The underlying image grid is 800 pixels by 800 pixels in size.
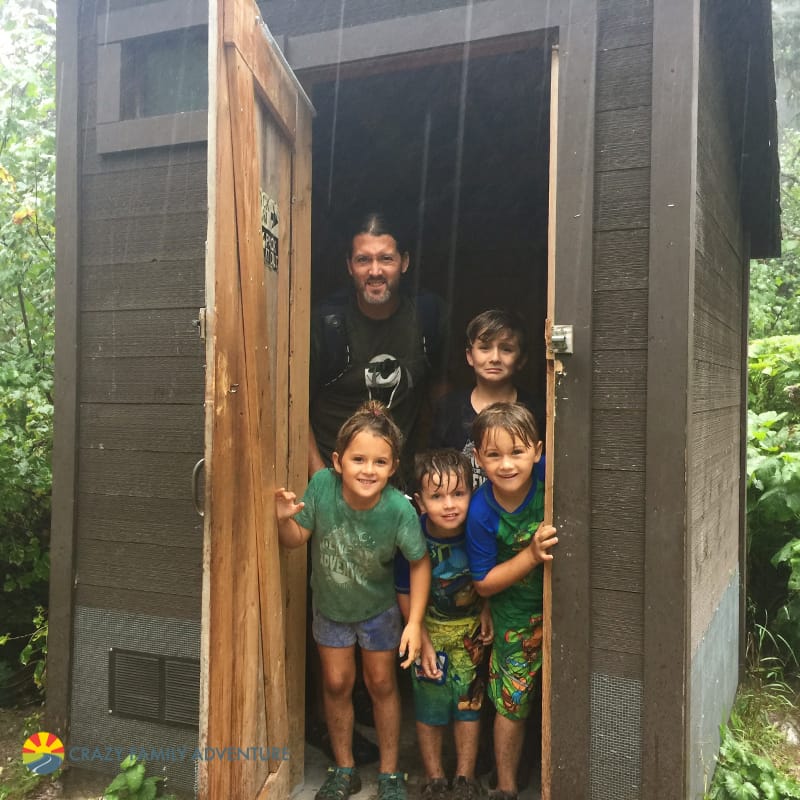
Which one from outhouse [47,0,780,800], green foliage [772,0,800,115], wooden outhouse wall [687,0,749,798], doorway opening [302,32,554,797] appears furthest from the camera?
green foliage [772,0,800,115]

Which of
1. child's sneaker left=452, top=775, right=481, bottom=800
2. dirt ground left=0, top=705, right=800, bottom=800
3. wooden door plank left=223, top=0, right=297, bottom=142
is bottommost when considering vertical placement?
dirt ground left=0, top=705, right=800, bottom=800

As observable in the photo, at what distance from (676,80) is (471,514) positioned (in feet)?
4.95

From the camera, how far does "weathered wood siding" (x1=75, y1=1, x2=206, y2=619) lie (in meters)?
2.68

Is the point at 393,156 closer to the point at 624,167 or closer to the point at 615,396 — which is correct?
the point at 624,167

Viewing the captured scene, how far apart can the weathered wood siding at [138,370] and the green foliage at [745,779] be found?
2136 millimetres

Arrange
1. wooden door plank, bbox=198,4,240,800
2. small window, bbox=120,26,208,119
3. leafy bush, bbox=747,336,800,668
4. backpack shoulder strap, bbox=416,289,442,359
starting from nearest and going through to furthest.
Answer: wooden door plank, bbox=198,4,240,800, small window, bbox=120,26,208,119, backpack shoulder strap, bbox=416,289,442,359, leafy bush, bbox=747,336,800,668

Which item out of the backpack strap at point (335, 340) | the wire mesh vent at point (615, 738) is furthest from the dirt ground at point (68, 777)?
the backpack strap at point (335, 340)

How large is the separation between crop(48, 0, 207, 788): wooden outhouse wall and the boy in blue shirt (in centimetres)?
110

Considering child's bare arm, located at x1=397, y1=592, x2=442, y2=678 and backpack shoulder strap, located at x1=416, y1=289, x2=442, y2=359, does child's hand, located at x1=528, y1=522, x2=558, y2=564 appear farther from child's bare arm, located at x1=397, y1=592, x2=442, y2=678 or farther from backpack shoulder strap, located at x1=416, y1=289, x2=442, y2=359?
backpack shoulder strap, located at x1=416, y1=289, x2=442, y2=359

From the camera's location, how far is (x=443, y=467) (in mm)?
2436

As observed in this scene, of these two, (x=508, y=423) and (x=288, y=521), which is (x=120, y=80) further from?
(x=508, y=423)

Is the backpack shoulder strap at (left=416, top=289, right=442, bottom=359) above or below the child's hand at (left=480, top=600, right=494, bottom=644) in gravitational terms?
above

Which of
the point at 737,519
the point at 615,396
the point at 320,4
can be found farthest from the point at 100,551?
the point at 737,519

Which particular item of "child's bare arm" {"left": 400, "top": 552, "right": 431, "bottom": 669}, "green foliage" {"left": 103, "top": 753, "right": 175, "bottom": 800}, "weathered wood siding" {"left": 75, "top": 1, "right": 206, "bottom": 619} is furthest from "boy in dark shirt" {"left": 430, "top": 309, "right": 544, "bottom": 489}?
"green foliage" {"left": 103, "top": 753, "right": 175, "bottom": 800}
